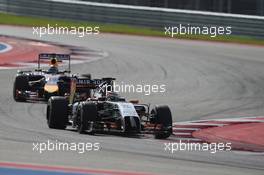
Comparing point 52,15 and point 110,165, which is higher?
point 52,15

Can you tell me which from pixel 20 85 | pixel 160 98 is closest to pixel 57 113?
pixel 20 85

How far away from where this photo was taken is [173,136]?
52.8 ft

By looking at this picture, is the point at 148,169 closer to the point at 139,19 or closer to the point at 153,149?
the point at 153,149

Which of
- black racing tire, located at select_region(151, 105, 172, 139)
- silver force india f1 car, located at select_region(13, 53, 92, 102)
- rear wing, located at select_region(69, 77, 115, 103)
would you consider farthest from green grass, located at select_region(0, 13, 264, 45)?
black racing tire, located at select_region(151, 105, 172, 139)

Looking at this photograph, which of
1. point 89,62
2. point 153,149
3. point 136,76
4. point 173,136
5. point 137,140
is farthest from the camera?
point 89,62

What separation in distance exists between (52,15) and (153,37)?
5.48m

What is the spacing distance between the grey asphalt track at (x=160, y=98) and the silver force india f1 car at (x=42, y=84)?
0.36 metres

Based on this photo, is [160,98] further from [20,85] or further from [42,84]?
[20,85]

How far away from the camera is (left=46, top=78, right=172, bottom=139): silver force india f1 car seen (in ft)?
50.3

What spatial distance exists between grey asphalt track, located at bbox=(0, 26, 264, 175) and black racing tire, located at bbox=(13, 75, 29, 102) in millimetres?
217

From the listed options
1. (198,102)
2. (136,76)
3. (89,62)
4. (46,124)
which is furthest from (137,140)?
(89,62)

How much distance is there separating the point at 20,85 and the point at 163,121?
225 inches

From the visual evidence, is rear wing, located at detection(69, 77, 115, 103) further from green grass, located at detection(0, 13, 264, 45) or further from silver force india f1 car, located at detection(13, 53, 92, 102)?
green grass, located at detection(0, 13, 264, 45)

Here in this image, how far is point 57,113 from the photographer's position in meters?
16.3
